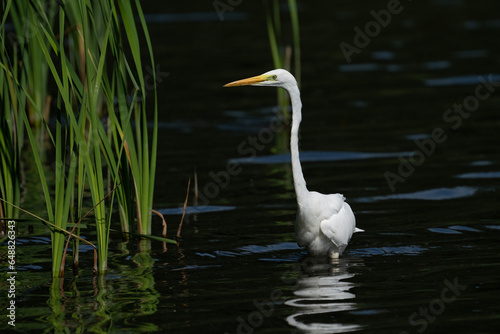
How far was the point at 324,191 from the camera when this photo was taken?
10.3 m

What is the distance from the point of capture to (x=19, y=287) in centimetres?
715

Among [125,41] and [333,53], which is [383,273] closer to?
[333,53]

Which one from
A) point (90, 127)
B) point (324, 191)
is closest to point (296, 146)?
point (90, 127)

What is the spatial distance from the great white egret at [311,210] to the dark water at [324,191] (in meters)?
0.22

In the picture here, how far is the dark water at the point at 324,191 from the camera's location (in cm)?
645

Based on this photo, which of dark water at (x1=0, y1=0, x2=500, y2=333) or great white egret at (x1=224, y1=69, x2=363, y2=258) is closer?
dark water at (x1=0, y1=0, x2=500, y2=333)

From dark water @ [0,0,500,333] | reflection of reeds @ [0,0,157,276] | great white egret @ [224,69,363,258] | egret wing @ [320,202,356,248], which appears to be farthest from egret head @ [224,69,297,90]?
dark water @ [0,0,500,333]

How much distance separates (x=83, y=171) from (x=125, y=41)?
49.5ft

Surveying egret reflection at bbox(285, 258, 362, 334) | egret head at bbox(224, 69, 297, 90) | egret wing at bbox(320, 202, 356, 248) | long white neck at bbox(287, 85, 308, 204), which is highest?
egret head at bbox(224, 69, 297, 90)

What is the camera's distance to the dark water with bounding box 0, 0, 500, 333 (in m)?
6.45

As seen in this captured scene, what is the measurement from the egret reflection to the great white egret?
23 centimetres

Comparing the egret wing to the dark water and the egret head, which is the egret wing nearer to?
the dark water

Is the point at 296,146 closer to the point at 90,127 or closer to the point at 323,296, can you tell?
the point at 323,296

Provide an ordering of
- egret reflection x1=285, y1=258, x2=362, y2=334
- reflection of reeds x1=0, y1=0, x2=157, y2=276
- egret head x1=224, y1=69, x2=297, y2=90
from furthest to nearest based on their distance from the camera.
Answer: egret head x1=224, y1=69, x2=297, y2=90, reflection of reeds x1=0, y1=0, x2=157, y2=276, egret reflection x1=285, y1=258, x2=362, y2=334
